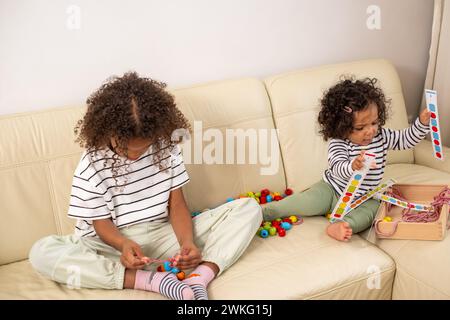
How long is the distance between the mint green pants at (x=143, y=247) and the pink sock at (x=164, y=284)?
0.19 ft

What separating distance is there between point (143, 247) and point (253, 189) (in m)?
0.56

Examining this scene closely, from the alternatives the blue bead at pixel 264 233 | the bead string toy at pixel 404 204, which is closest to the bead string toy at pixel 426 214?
the bead string toy at pixel 404 204

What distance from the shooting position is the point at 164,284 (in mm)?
1444

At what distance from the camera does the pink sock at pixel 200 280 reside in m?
1.43

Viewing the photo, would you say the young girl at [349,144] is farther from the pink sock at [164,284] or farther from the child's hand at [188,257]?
the pink sock at [164,284]

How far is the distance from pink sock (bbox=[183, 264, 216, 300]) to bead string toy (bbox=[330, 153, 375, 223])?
0.51m

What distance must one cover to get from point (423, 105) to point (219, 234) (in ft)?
4.92

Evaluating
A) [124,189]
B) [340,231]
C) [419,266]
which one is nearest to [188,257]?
[124,189]

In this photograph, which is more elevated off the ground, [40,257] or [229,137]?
[229,137]

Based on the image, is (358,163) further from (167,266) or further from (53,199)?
(53,199)

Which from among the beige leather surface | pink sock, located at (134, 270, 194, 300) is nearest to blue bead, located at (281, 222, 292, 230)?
pink sock, located at (134, 270, 194, 300)

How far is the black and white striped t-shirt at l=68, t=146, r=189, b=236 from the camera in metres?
1.54

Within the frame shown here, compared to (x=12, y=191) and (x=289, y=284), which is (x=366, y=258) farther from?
(x=12, y=191)

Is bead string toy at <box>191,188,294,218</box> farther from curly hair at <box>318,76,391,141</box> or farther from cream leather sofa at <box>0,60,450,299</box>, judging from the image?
curly hair at <box>318,76,391,141</box>
